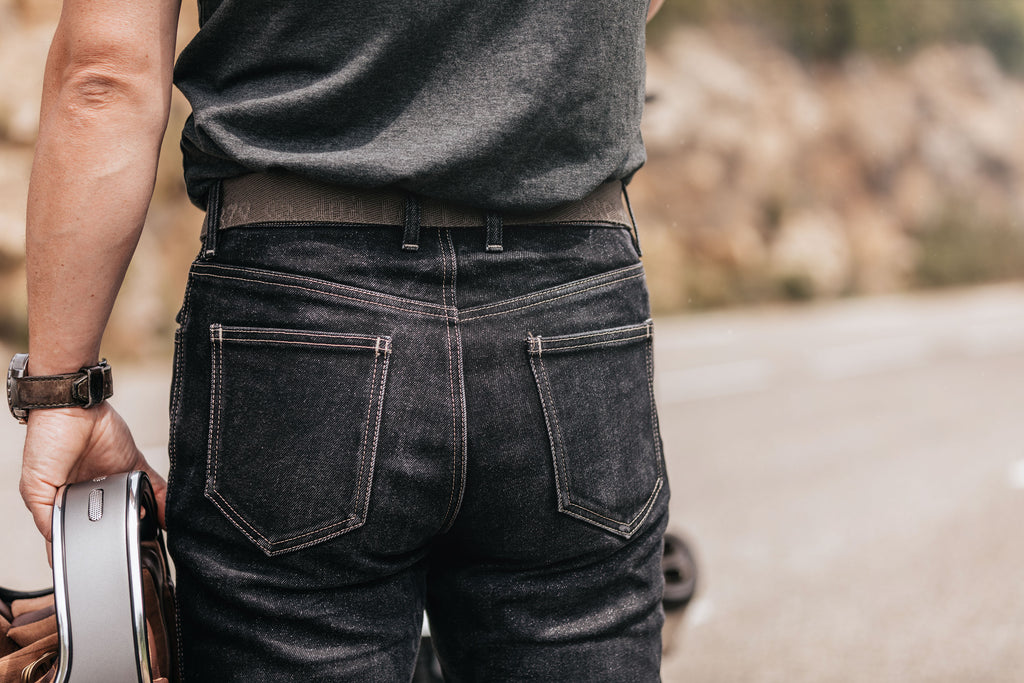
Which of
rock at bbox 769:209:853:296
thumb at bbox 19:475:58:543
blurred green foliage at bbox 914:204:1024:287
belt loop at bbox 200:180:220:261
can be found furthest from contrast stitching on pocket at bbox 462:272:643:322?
blurred green foliage at bbox 914:204:1024:287

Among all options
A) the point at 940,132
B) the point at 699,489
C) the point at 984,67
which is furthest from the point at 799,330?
the point at 984,67

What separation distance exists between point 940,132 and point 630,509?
22.3 m

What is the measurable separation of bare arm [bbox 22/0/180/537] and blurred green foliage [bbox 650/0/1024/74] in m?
15.6

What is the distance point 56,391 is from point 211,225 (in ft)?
0.86

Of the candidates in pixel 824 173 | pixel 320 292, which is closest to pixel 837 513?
pixel 320 292

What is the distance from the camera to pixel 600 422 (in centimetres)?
102

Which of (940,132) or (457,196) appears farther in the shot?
(940,132)

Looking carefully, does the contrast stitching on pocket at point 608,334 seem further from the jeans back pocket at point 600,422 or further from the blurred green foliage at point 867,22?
the blurred green foliage at point 867,22

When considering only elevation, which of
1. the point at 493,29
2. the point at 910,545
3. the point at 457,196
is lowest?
the point at 910,545

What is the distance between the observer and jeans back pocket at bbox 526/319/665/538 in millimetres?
986

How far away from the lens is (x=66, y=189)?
37.0 inches

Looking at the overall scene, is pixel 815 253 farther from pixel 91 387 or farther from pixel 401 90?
pixel 91 387

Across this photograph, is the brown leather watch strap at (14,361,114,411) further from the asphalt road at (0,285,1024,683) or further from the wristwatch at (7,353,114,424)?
the asphalt road at (0,285,1024,683)

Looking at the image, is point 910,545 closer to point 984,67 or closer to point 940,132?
point 940,132
